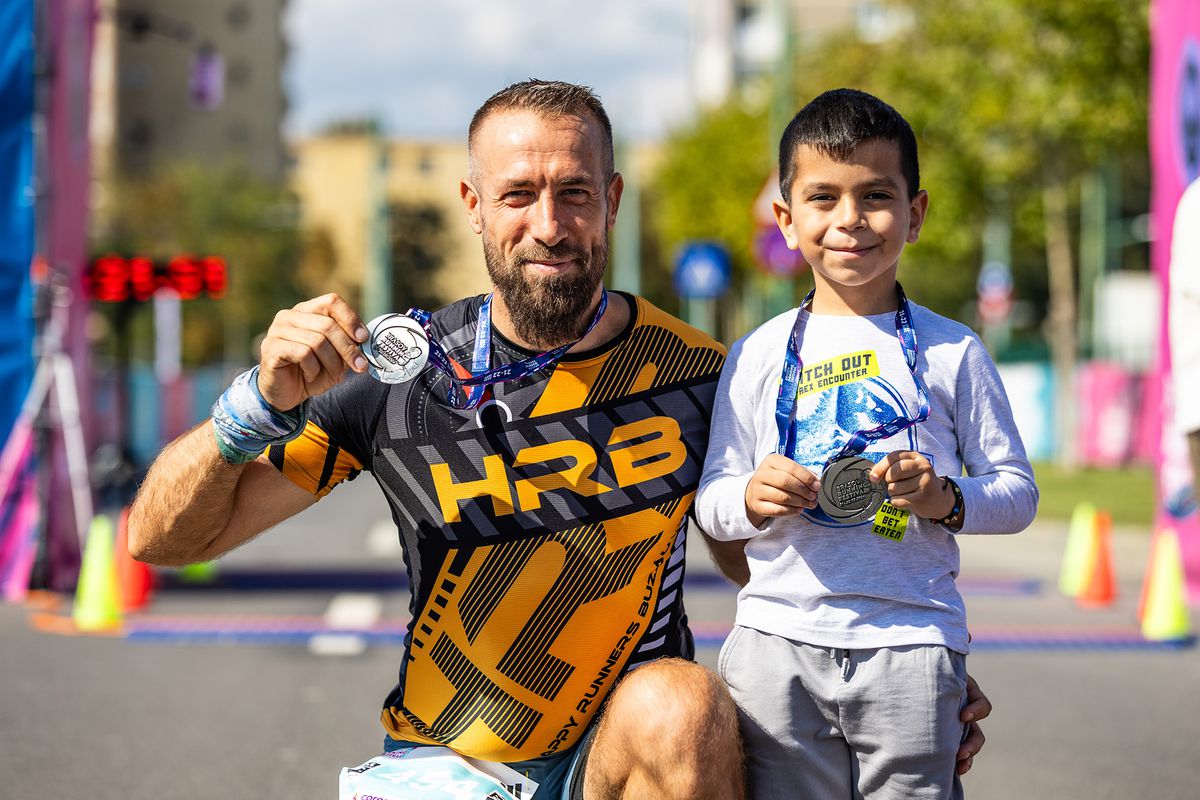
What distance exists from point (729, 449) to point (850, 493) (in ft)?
1.34

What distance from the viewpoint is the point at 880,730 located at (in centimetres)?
315

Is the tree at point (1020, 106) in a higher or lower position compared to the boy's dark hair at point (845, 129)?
higher

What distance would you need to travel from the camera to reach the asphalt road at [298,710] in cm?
635

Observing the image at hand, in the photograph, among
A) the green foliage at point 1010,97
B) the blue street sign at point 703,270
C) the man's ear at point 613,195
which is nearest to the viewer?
the man's ear at point 613,195

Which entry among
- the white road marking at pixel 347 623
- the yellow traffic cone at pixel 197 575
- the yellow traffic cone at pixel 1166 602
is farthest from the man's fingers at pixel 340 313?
the yellow traffic cone at pixel 197 575

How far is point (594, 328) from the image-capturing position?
3.60m

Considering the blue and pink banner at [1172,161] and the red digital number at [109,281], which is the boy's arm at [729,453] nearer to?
Result: the blue and pink banner at [1172,161]

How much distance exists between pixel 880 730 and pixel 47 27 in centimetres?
995

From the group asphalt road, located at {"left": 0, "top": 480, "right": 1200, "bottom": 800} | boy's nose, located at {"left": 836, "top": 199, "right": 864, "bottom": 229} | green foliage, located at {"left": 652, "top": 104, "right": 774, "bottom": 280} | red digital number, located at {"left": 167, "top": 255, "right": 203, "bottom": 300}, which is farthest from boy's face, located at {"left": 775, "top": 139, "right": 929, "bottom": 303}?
green foliage, located at {"left": 652, "top": 104, "right": 774, "bottom": 280}

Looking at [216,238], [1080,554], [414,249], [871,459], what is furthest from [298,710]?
Answer: [414,249]

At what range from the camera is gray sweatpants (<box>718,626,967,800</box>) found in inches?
123

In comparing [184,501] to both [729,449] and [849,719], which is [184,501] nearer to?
[729,449]

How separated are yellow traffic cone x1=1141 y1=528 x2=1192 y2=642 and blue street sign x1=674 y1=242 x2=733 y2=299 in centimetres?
1399

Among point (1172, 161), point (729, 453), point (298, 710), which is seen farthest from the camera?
point (1172, 161)
